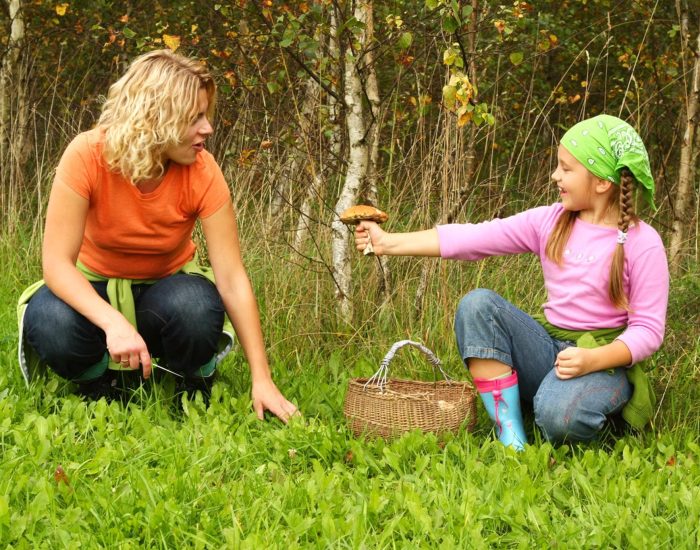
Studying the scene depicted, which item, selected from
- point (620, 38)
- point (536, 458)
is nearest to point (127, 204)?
point (536, 458)

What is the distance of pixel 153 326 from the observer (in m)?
3.12

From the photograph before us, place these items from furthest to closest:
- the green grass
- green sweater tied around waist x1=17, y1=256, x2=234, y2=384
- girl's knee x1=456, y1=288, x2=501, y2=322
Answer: green sweater tied around waist x1=17, y1=256, x2=234, y2=384
girl's knee x1=456, y1=288, x2=501, y2=322
the green grass

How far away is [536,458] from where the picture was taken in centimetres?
264

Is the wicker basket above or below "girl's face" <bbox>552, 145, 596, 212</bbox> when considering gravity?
below

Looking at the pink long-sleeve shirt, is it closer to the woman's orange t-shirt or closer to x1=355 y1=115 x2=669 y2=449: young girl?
x1=355 y1=115 x2=669 y2=449: young girl

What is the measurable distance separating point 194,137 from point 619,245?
1374mm

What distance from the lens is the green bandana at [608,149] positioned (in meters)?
2.73

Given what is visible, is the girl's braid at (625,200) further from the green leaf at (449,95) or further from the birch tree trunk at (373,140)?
the birch tree trunk at (373,140)

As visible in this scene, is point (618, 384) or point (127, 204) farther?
point (127, 204)

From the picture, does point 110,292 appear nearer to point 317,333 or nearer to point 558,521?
point 317,333

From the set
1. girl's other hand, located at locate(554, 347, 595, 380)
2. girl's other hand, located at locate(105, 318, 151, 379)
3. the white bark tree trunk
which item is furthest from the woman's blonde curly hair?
girl's other hand, located at locate(554, 347, 595, 380)

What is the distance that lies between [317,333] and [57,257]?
123 cm

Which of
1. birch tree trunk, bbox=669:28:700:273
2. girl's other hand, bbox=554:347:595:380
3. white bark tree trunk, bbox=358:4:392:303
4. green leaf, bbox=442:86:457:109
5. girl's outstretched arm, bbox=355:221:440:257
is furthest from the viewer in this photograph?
birch tree trunk, bbox=669:28:700:273

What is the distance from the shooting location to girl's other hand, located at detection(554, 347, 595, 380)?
106 inches
